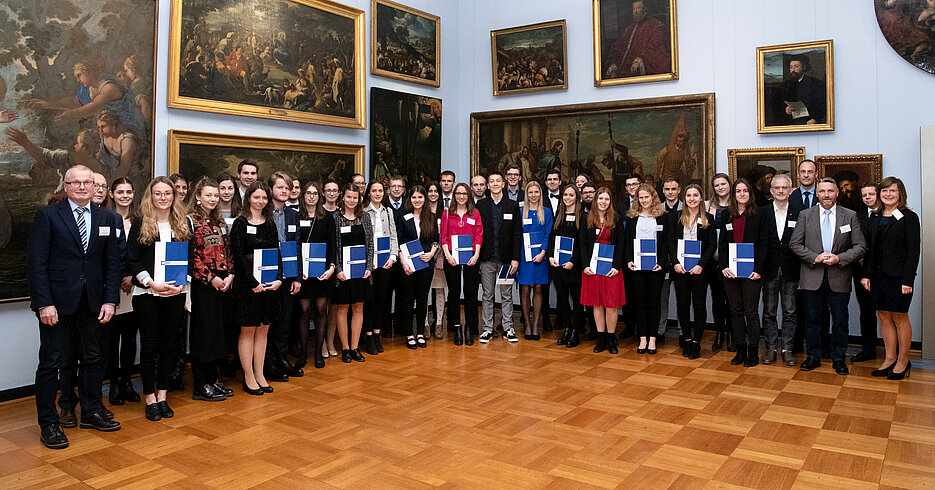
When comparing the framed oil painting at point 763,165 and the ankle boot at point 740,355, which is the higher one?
the framed oil painting at point 763,165

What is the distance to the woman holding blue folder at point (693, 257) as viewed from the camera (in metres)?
8.53

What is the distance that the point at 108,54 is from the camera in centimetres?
778

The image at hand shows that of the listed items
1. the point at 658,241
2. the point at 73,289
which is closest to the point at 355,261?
the point at 73,289

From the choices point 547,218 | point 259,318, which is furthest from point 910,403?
point 259,318

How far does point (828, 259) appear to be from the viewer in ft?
25.7

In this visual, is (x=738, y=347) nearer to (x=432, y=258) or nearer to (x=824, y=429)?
(x=824, y=429)

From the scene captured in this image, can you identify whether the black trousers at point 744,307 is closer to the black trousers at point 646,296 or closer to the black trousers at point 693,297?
the black trousers at point 693,297

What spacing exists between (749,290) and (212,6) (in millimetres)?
8142

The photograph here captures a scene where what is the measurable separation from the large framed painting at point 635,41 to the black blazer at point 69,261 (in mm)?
8878

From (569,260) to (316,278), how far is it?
12.0ft

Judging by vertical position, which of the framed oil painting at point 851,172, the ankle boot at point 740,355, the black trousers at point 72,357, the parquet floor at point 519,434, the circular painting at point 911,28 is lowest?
the parquet floor at point 519,434

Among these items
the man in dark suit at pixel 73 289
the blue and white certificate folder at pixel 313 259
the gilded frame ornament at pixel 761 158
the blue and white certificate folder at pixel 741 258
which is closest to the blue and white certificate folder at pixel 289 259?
the blue and white certificate folder at pixel 313 259

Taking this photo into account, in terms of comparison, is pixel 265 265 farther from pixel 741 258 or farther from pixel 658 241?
pixel 741 258

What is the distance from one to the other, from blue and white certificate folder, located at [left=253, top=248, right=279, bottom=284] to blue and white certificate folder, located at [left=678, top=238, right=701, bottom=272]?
5.12 m
